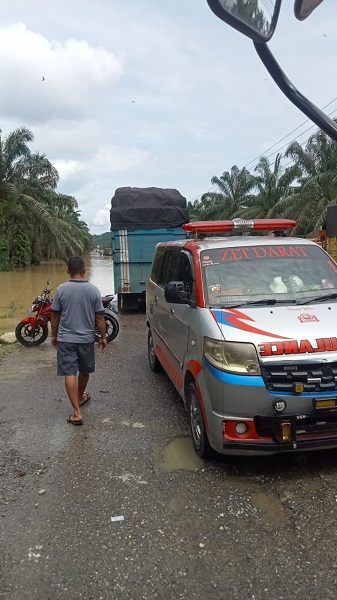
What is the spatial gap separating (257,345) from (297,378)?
364 mm

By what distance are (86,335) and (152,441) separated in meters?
1.25

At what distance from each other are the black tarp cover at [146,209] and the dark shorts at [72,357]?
774 centimetres

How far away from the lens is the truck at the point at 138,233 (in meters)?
12.2

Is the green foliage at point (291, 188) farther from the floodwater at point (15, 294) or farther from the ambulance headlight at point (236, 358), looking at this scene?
the ambulance headlight at point (236, 358)

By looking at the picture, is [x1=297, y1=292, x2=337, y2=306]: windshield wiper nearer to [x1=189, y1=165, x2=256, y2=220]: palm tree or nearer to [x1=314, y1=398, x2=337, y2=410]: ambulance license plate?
[x1=314, y1=398, x2=337, y2=410]: ambulance license plate

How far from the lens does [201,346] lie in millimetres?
3801

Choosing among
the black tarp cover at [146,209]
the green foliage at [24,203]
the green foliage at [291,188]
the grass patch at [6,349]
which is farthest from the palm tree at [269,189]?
the grass patch at [6,349]

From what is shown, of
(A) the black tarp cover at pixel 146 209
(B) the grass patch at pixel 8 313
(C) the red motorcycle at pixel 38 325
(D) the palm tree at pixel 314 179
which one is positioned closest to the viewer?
(C) the red motorcycle at pixel 38 325

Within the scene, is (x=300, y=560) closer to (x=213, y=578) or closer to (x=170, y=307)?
(x=213, y=578)

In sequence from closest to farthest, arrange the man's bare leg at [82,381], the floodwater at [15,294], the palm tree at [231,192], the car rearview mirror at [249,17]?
the car rearview mirror at [249,17] < the man's bare leg at [82,381] < the floodwater at [15,294] < the palm tree at [231,192]

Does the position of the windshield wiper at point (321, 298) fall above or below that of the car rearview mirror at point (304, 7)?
below

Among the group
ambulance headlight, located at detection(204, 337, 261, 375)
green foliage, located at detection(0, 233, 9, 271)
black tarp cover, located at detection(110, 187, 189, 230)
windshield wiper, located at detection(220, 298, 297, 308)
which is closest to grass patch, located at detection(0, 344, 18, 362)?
black tarp cover, located at detection(110, 187, 189, 230)

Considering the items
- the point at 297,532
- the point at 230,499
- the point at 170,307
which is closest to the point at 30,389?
the point at 170,307

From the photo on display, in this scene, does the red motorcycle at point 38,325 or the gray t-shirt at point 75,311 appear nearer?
the gray t-shirt at point 75,311
